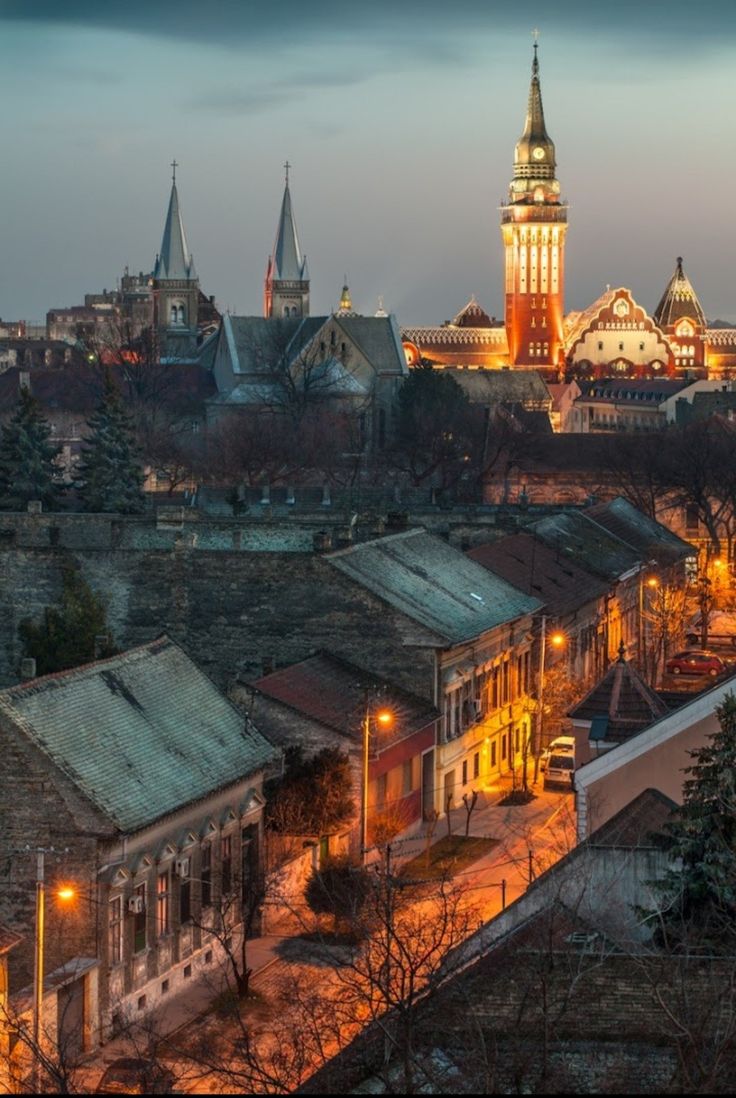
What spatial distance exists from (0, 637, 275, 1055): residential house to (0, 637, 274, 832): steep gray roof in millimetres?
30

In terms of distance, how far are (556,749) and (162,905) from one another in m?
18.1

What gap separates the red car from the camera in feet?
206

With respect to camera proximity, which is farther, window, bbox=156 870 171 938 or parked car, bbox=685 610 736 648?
parked car, bbox=685 610 736 648

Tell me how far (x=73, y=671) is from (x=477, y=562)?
2195 centimetres

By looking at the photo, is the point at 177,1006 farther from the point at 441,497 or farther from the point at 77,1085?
the point at 441,497

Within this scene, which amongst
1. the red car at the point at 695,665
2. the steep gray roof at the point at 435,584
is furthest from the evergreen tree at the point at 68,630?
the red car at the point at 695,665

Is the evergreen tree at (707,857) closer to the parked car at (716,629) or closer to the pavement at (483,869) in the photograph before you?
the pavement at (483,869)

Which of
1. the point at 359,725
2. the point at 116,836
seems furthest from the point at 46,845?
the point at 359,725

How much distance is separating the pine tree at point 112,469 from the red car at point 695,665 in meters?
23.2

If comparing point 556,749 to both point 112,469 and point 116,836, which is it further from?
point 112,469

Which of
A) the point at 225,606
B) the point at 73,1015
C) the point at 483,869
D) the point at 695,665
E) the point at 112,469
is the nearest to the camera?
the point at 73,1015

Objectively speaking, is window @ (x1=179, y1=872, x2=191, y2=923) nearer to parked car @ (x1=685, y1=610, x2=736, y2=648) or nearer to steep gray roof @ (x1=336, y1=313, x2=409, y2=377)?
parked car @ (x1=685, y1=610, x2=736, y2=648)

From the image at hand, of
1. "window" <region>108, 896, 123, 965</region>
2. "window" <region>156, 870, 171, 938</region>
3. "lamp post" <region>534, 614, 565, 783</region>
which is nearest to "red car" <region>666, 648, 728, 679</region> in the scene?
"lamp post" <region>534, 614, 565, 783</region>

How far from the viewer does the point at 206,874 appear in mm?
35219
